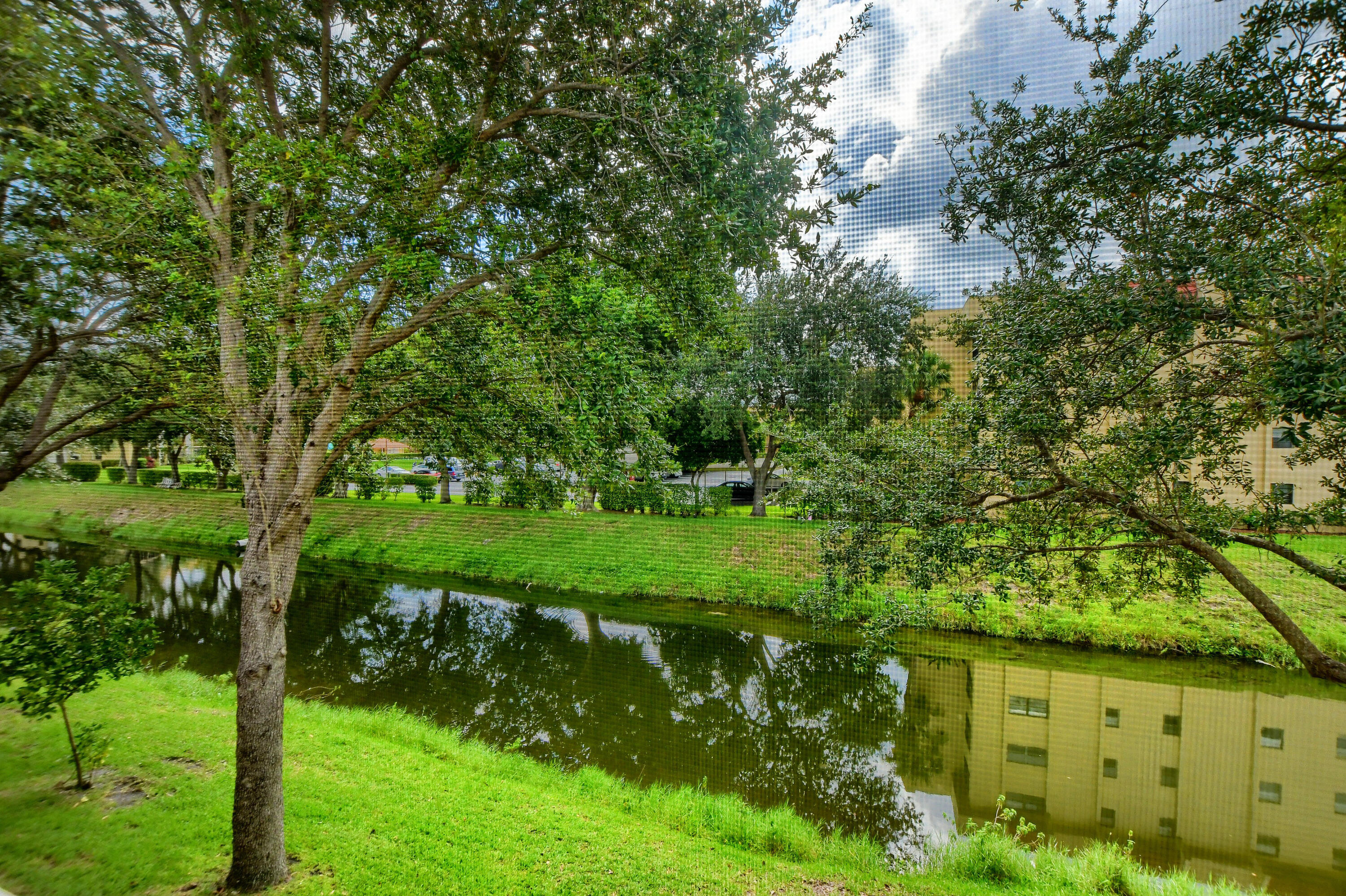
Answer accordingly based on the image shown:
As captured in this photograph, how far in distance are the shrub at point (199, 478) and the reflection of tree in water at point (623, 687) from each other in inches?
20.7

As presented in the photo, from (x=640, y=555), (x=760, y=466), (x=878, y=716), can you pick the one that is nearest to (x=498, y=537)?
(x=640, y=555)

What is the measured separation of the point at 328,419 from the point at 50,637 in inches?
32.2

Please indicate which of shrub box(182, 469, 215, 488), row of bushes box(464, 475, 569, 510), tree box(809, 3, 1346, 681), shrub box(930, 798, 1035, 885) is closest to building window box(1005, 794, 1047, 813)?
shrub box(930, 798, 1035, 885)

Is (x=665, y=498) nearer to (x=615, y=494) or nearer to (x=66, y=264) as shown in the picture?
(x=615, y=494)

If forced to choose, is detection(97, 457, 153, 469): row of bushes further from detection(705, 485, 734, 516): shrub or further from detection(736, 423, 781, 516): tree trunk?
detection(705, 485, 734, 516): shrub

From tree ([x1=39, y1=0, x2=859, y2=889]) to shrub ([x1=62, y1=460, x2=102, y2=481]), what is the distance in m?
1.40

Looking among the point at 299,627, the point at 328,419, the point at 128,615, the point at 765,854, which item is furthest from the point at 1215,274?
the point at 299,627

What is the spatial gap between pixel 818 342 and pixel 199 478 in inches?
110

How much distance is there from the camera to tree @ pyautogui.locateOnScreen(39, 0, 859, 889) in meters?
1.27

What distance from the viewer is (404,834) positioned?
1.44 m

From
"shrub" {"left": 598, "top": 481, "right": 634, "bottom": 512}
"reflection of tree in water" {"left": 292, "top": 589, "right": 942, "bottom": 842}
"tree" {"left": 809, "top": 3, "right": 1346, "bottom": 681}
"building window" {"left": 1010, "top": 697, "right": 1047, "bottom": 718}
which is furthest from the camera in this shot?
"building window" {"left": 1010, "top": 697, "right": 1047, "bottom": 718}

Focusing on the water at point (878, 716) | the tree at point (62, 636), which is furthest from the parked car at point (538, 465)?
the water at point (878, 716)

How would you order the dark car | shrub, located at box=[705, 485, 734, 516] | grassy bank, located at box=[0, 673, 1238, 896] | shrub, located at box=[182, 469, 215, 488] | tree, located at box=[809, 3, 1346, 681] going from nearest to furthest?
tree, located at box=[809, 3, 1346, 681]
grassy bank, located at box=[0, 673, 1238, 896]
shrub, located at box=[182, 469, 215, 488]
shrub, located at box=[705, 485, 734, 516]
the dark car

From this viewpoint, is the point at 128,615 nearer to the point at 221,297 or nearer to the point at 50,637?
the point at 50,637
